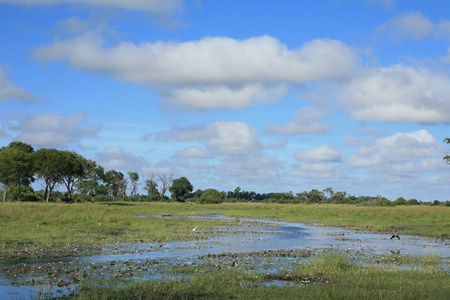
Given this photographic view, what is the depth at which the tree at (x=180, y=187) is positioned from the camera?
481ft

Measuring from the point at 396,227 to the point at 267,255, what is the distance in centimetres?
2666

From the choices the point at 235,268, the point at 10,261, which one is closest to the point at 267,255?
the point at 235,268

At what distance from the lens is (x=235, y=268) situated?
58.6 ft

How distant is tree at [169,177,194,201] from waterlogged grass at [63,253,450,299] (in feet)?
424

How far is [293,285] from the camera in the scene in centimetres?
1479

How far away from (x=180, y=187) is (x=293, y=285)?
133889 mm

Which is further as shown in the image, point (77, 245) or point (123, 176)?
point (123, 176)

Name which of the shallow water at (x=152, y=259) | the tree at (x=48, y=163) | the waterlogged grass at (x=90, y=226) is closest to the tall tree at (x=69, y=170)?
the tree at (x=48, y=163)

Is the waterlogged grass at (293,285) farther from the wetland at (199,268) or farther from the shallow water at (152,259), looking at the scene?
the shallow water at (152,259)

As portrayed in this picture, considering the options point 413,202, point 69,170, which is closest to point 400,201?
point 413,202

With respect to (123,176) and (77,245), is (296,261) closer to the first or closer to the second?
(77,245)

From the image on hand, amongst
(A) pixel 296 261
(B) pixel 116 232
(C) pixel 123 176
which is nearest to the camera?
(A) pixel 296 261

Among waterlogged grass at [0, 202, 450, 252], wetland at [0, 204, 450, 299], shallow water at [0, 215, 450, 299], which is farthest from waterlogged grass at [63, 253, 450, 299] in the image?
waterlogged grass at [0, 202, 450, 252]

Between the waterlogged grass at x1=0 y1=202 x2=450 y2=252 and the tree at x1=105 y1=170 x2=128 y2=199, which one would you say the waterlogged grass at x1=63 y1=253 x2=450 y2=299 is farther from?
the tree at x1=105 y1=170 x2=128 y2=199
